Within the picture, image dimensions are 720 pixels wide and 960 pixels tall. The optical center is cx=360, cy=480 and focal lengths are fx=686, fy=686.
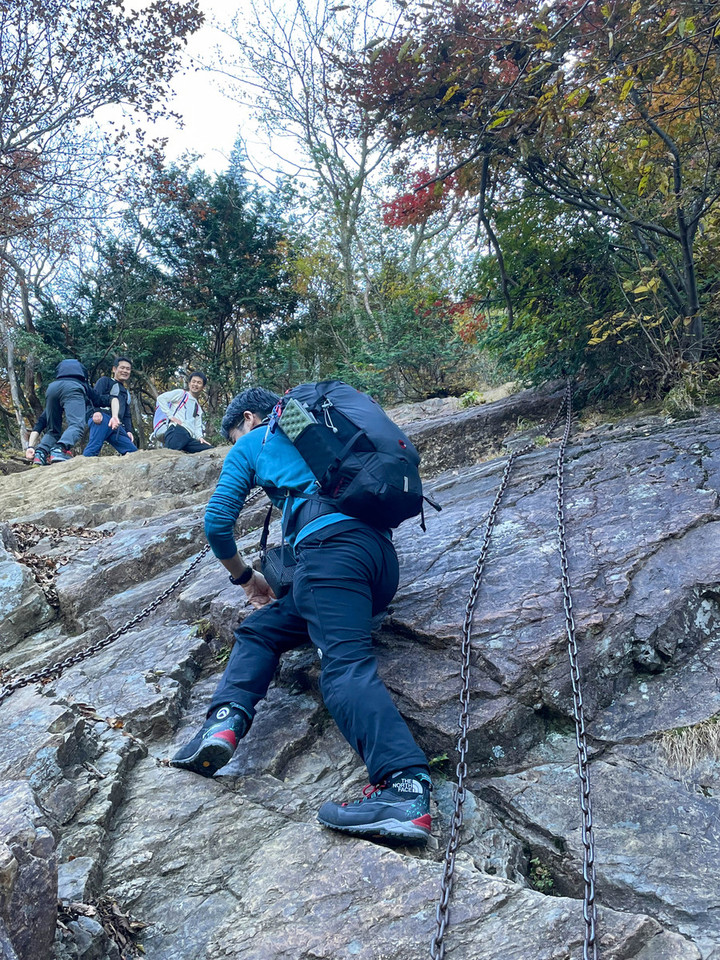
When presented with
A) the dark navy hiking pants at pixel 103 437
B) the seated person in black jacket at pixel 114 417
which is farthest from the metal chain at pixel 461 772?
the dark navy hiking pants at pixel 103 437

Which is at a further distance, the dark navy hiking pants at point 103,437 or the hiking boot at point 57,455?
the hiking boot at point 57,455

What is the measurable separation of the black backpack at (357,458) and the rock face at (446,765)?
96 centimetres

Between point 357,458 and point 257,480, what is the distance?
69 cm

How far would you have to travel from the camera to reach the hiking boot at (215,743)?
3.29 m

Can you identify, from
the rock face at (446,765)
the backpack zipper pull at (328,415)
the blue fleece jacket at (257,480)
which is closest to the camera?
the rock face at (446,765)

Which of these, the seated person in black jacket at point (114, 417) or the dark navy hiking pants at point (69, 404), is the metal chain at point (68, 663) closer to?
the seated person in black jacket at point (114, 417)

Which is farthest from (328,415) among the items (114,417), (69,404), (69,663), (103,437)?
(69,404)

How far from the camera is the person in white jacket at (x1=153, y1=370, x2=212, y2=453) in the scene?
11.4 metres

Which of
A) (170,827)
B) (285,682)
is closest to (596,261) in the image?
(285,682)

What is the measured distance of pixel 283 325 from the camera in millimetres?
19422

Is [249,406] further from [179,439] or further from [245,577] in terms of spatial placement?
[179,439]

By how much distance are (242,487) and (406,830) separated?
1.92m

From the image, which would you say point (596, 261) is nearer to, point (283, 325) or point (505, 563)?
point (505, 563)

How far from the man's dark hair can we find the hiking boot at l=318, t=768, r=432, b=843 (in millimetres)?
2119
